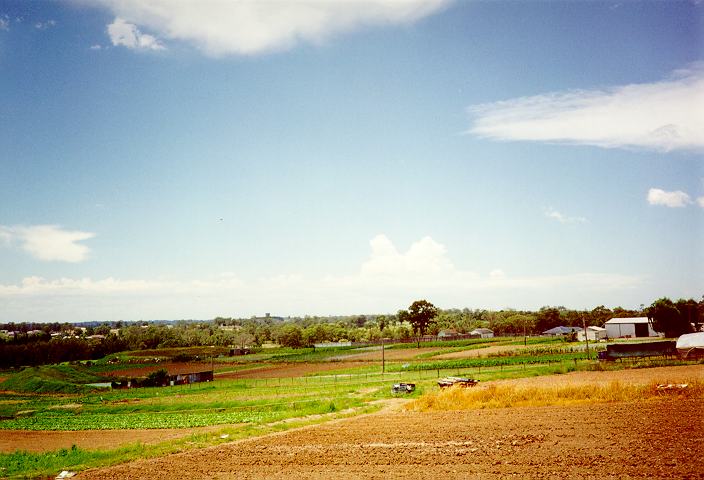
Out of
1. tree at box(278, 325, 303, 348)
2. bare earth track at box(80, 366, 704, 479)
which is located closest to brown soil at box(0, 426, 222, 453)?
bare earth track at box(80, 366, 704, 479)

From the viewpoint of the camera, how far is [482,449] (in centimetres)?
2328

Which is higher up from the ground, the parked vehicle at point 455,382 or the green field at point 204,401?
the parked vehicle at point 455,382

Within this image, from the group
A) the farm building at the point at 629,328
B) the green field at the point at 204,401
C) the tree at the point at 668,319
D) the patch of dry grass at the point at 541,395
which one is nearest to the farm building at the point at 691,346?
the green field at the point at 204,401

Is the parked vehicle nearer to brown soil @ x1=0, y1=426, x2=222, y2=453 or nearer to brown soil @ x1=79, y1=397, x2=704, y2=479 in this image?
brown soil @ x1=79, y1=397, x2=704, y2=479

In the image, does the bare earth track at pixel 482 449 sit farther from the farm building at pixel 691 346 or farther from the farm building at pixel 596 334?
the farm building at pixel 596 334

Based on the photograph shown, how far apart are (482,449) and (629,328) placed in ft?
353

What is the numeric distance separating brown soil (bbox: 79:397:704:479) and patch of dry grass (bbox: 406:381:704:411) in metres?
2.02

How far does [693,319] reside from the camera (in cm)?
11175

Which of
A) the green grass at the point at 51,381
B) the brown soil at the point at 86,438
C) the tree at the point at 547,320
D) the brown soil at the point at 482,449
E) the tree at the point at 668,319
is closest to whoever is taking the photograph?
the brown soil at the point at 482,449

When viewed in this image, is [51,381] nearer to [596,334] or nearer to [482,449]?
[482,449]

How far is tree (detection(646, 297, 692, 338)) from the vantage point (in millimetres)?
103562

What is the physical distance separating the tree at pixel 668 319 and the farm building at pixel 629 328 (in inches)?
174

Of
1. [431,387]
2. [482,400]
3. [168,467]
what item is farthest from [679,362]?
[168,467]

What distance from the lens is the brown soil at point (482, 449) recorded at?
19.8 metres
